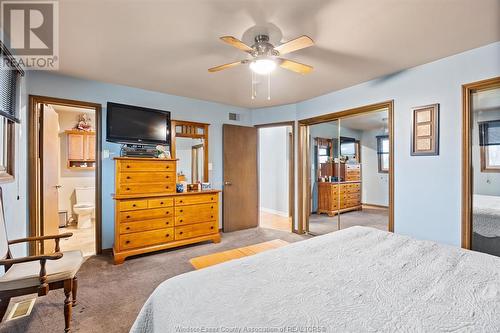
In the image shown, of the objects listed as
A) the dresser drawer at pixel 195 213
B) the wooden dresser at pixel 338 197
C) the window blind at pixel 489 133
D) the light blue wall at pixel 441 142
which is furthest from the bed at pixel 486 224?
the dresser drawer at pixel 195 213

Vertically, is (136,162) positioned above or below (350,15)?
below

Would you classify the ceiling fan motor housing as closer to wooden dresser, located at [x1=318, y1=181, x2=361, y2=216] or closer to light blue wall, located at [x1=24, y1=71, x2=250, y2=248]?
light blue wall, located at [x1=24, y1=71, x2=250, y2=248]

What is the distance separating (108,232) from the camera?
341cm

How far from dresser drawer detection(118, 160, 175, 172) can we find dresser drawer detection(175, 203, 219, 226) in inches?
24.4

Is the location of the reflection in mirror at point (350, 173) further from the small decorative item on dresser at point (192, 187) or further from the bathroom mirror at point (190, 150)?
the small decorative item on dresser at point (192, 187)

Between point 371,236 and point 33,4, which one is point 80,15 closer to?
point 33,4

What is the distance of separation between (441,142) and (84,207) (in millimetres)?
5908

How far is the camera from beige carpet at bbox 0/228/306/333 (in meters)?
1.85

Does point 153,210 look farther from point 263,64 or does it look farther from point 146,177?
point 263,64

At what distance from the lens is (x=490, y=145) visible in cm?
239

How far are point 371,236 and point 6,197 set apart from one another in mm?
3403

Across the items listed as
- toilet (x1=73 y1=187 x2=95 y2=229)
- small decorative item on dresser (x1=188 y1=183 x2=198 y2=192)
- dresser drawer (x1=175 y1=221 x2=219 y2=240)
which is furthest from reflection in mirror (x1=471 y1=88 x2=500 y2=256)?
toilet (x1=73 y1=187 x2=95 y2=229)

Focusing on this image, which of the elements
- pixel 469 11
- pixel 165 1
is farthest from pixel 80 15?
pixel 469 11

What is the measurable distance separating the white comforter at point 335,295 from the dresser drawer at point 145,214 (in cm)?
214
